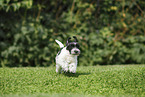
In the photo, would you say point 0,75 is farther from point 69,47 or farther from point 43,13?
point 43,13

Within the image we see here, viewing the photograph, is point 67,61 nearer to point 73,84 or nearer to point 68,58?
point 68,58

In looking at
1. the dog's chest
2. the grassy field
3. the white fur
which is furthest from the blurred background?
the dog's chest

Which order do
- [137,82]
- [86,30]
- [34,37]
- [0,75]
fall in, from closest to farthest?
[137,82]
[0,75]
[34,37]
[86,30]

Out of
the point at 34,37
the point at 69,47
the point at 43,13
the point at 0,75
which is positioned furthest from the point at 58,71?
the point at 43,13

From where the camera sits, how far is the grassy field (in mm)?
5406

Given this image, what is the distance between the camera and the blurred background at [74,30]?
10.5 meters

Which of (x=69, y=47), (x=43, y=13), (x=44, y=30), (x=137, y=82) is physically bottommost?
(x=137, y=82)

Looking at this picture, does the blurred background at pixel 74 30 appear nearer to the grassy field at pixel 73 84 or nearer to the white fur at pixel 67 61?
the grassy field at pixel 73 84

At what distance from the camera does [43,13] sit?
11.6m

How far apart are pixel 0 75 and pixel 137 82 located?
12.2ft

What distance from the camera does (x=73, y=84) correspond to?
5.80m

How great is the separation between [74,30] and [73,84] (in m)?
5.63

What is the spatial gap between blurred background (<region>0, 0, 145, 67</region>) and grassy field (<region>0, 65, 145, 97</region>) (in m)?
3.96

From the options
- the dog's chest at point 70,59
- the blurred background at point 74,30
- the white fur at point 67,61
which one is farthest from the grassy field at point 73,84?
the blurred background at point 74,30
